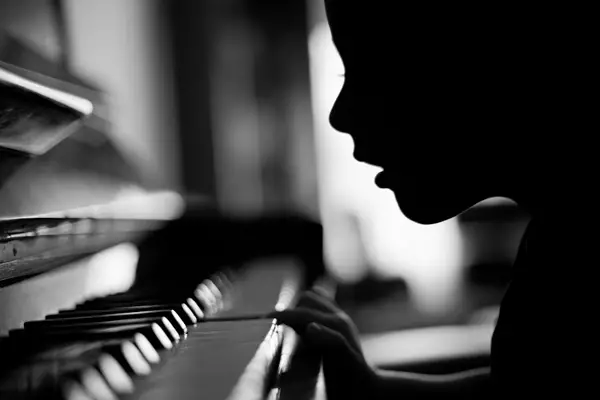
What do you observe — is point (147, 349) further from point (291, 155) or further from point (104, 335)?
point (291, 155)

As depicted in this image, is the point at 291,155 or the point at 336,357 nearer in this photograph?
the point at 336,357

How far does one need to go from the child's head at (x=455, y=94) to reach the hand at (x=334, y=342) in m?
0.22

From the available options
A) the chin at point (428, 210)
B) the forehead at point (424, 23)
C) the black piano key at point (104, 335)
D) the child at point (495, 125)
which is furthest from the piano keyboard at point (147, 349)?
the forehead at point (424, 23)

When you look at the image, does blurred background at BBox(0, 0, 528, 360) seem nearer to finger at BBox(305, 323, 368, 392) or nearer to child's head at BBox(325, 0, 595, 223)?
finger at BBox(305, 323, 368, 392)

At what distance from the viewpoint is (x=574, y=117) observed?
0.92 m

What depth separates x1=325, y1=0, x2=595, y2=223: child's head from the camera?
93 cm

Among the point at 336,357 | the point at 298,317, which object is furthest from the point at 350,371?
the point at 298,317

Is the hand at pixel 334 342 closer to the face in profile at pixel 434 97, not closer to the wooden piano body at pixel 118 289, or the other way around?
the wooden piano body at pixel 118 289

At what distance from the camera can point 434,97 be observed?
100 cm

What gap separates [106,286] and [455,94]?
60 cm

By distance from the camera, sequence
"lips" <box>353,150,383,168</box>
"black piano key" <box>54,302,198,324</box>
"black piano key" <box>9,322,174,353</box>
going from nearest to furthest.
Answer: "black piano key" <box>9,322,174,353</box>
"black piano key" <box>54,302,198,324</box>
"lips" <box>353,150,383,168</box>

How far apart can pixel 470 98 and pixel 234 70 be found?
11.1 ft

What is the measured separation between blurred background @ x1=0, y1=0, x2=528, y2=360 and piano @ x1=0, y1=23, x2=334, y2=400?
0.59 metres

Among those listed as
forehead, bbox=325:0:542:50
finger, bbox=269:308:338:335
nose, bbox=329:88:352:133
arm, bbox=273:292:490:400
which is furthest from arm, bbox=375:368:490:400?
forehead, bbox=325:0:542:50
